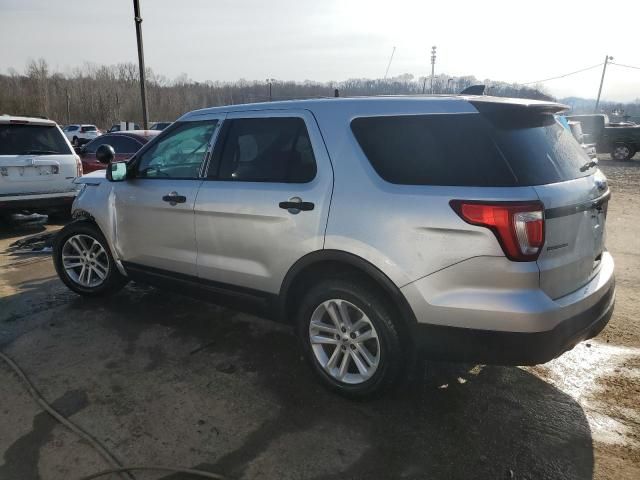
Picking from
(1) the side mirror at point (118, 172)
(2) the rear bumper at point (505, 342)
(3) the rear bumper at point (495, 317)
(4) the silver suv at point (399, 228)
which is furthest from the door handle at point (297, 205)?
(1) the side mirror at point (118, 172)

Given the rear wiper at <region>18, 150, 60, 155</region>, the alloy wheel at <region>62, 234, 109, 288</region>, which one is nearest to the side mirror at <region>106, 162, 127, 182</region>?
the alloy wheel at <region>62, 234, 109, 288</region>

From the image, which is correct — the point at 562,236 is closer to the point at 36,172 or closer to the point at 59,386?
the point at 59,386

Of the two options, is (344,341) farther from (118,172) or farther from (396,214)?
(118,172)

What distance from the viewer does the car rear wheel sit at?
20.7m

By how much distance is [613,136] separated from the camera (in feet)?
68.4

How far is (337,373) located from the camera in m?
3.06

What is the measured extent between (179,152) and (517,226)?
→ 2.81 m

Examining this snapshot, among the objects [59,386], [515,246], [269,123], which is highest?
[269,123]

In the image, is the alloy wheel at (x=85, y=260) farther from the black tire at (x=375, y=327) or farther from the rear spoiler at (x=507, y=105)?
the rear spoiler at (x=507, y=105)

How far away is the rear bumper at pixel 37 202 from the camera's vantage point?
7.11 meters

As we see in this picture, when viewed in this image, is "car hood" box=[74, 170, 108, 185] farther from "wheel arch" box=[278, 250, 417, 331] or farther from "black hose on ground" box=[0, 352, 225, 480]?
"wheel arch" box=[278, 250, 417, 331]

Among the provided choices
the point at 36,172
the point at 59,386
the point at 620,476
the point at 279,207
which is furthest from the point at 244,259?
the point at 36,172

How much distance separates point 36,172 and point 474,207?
7.15 m

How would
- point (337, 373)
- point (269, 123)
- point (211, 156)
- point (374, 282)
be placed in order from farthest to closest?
point (211, 156)
point (269, 123)
point (337, 373)
point (374, 282)
